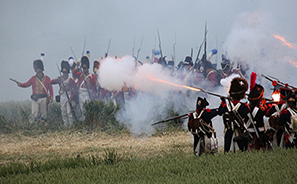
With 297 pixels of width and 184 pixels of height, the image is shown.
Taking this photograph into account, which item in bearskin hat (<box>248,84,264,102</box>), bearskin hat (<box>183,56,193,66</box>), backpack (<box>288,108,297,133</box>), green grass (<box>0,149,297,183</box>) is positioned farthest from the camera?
bearskin hat (<box>183,56,193,66</box>)

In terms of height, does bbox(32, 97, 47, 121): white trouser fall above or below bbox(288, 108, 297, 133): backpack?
below

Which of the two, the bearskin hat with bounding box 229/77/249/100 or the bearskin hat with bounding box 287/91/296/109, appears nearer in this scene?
the bearskin hat with bounding box 287/91/296/109

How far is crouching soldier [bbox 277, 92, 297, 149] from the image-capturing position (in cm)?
645

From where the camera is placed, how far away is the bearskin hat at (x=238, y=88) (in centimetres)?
708

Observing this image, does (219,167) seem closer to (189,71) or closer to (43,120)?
(189,71)

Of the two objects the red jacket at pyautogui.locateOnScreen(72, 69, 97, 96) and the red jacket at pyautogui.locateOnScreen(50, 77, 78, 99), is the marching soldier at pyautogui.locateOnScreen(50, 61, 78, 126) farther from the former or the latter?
the red jacket at pyautogui.locateOnScreen(72, 69, 97, 96)

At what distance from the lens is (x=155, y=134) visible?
42.5ft

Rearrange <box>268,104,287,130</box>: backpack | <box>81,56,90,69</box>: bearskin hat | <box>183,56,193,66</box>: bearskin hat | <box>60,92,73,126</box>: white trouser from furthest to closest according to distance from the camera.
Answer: <box>81,56,90,69</box>: bearskin hat, <box>183,56,193,66</box>: bearskin hat, <box>60,92,73,126</box>: white trouser, <box>268,104,287,130</box>: backpack

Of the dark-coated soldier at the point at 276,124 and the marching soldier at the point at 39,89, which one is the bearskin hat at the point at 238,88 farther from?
the marching soldier at the point at 39,89

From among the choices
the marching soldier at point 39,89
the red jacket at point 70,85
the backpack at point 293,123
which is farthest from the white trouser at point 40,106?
the backpack at point 293,123

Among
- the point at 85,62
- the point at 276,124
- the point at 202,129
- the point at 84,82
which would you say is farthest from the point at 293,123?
the point at 85,62

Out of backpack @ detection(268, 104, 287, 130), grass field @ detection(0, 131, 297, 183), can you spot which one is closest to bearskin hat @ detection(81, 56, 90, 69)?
grass field @ detection(0, 131, 297, 183)

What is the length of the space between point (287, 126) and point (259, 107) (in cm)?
76

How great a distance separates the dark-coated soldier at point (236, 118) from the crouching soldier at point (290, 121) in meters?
0.71
